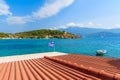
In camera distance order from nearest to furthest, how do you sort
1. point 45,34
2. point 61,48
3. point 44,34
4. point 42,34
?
point 61,48, point 45,34, point 44,34, point 42,34

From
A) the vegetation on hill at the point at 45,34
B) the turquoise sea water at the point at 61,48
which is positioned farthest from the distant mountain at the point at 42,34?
the turquoise sea water at the point at 61,48

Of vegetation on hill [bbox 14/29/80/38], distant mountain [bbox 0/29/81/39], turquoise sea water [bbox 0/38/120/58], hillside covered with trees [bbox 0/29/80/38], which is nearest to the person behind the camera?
turquoise sea water [bbox 0/38/120/58]

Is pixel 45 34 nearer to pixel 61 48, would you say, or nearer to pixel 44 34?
pixel 44 34

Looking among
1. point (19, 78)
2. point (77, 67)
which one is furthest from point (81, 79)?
point (19, 78)

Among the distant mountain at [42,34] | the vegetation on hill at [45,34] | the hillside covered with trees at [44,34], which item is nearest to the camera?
the vegetation on hill at [45,34]

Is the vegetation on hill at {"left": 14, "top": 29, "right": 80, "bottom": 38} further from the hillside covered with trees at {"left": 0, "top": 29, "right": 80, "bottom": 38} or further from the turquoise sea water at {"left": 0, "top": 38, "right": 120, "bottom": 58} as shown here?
the turquoise sea water at {"left": 0, "top": 38, "right": 120, "bottom": 58}

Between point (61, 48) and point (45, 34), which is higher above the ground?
point (45, 34)

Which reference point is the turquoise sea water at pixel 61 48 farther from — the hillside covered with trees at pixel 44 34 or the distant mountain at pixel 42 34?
the distant mountain at pixel 42 34

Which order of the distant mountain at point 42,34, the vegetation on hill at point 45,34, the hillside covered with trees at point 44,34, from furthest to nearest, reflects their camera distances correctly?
1. the distant mountain at point 42,34
2. the hillside covered with trees at point 44,34
3. the vegetation on hill at point 45,34

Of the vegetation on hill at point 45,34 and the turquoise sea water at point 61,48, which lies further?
the vegetation on hill at point 45,34

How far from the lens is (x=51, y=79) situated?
17.3ft

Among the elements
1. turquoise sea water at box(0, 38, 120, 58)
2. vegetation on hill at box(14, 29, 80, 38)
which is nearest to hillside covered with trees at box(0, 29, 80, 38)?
vegetation on hill at box(14, 29, 80, 38)

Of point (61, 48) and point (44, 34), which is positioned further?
point (44, 34)

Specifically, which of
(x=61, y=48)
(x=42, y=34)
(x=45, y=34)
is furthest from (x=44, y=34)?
(x=61, y=48)
